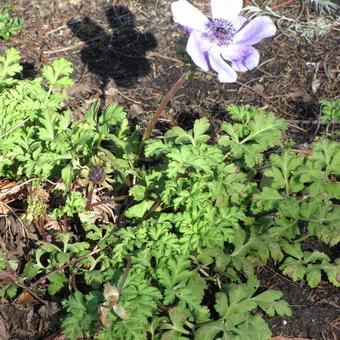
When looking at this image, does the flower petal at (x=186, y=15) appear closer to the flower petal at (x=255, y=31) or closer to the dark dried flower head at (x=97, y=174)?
the flower petal at (x=255, y=31)

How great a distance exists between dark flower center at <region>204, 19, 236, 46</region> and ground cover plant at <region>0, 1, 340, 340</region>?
2cm

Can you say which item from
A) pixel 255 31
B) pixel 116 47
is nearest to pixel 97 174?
pixel 255 31

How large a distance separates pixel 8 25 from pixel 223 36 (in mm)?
2200

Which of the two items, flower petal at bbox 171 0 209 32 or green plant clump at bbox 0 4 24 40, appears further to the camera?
green plant clump at bbox 0 4 24 40

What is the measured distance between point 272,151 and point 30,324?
176cm

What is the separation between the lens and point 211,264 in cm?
322

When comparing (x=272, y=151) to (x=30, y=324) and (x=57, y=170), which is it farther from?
(x=30, y=324)

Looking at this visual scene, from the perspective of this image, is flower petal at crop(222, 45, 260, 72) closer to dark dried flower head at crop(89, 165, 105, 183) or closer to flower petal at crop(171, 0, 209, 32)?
flower petal at crop(171, 0, 209, 32)

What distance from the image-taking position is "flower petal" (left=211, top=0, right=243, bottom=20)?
3141 millimetres

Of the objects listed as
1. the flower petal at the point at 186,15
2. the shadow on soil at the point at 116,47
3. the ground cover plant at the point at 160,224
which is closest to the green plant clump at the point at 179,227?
the ground cover plant at the point at 160,224

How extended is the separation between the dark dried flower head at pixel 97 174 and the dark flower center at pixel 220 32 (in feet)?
2.82

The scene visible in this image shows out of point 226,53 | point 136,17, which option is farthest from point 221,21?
point 136,17

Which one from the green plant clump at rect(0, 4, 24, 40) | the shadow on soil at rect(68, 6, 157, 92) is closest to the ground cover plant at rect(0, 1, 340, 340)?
the shadow on soil at rect(68, 6, 157, 92)

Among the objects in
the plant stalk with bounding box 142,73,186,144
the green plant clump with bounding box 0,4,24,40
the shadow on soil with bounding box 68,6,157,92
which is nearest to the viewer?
the plant stalk with bounding box 142,73,186,144
